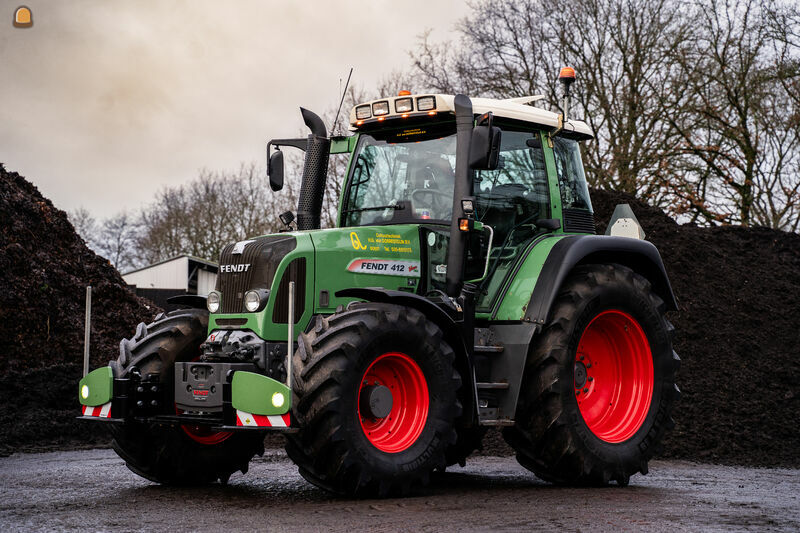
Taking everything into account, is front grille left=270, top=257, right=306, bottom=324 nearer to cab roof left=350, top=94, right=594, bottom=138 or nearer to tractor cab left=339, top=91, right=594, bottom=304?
tractor cab left=339, top=91, right=594, bottom=304

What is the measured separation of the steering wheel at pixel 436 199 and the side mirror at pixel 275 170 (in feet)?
3.75

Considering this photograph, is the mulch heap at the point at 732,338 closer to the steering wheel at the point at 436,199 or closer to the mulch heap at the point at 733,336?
the mulch heap at the point at 733,336

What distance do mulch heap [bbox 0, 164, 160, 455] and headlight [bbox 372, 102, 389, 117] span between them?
6.09 m

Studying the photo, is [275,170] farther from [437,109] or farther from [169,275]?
[169,275]

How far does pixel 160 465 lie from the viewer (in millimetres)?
7234

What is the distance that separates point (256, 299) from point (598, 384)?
314 centimetres

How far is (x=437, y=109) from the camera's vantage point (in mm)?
7301

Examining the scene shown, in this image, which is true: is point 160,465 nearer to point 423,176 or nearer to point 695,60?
point 423,176

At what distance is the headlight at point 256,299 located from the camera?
6.72 metres

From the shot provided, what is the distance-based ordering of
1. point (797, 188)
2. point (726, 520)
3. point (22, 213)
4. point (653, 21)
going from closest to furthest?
point (726, 520), point (22, 213), point (797, 188), point (653, 21)

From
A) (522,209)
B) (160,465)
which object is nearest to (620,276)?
(522,209)

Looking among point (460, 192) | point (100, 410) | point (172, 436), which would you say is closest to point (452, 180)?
point (460, 192)

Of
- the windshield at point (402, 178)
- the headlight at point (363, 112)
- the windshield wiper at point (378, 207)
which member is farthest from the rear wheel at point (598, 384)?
the headlight at point (363, 112)

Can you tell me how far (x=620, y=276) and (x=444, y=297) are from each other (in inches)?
68.0
